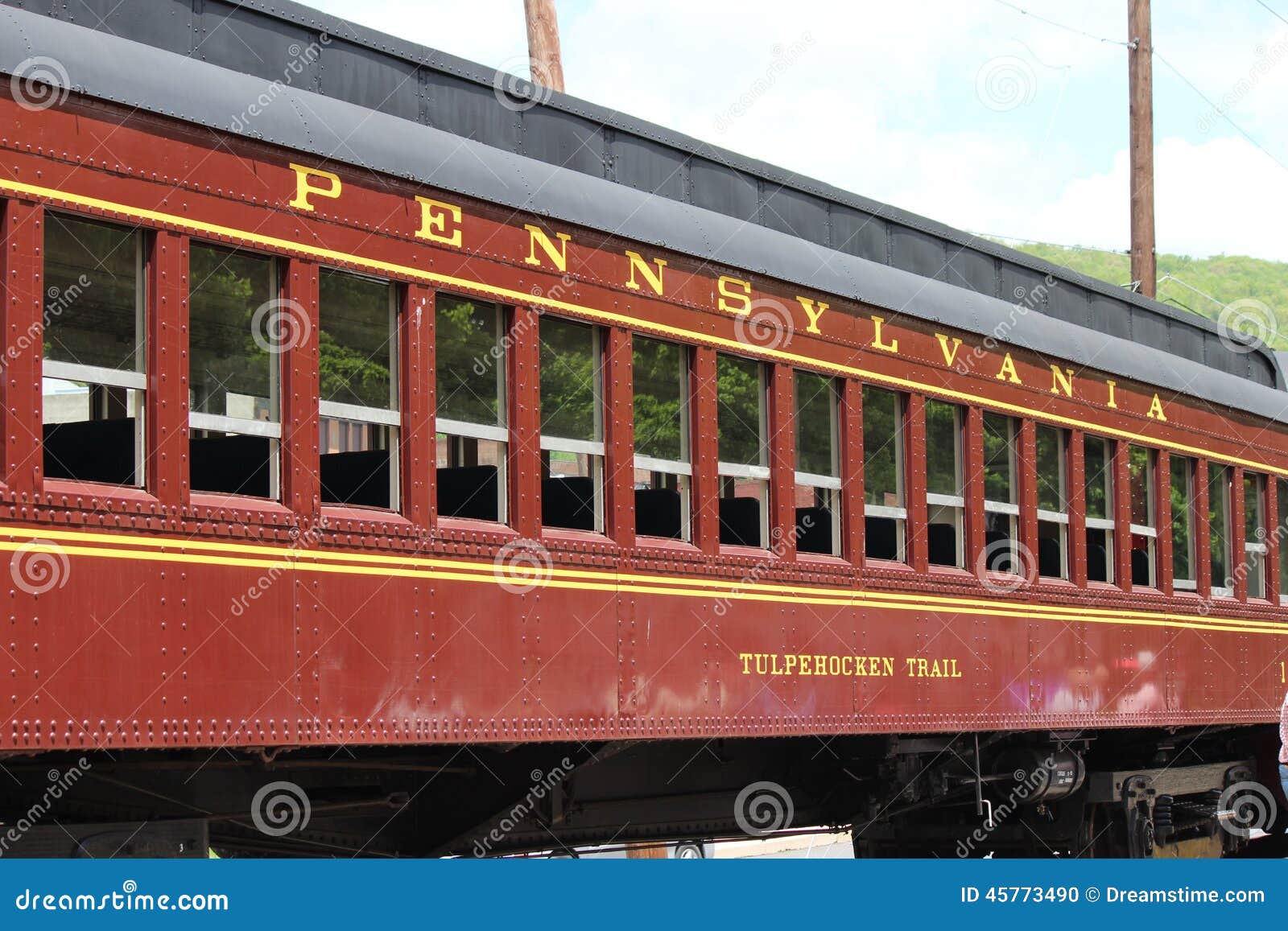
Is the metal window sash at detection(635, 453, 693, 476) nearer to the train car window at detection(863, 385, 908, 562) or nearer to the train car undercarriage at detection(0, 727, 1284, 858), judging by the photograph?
the train car undercarriage at detection(0, 727, 1284, 858)

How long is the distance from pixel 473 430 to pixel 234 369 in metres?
1.21

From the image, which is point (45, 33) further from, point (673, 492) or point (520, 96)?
point (673, 492)

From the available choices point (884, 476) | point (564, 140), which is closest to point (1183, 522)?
point (884, 476)

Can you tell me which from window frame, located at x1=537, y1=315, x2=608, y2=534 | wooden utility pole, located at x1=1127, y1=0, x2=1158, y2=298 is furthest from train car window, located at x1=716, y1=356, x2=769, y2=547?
wooden utility pole, located at x1=1127, y1=0, x2=1158, y2=298

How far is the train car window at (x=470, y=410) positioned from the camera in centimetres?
735

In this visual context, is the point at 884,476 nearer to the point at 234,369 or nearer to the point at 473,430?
the point at 473,430

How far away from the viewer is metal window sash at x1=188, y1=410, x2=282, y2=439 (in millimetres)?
6371

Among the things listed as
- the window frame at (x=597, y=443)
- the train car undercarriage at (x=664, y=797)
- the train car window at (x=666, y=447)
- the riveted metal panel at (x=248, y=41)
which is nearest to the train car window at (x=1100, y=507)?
the train car undercarriage at (x=664, y=797)

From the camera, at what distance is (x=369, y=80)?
7453 millimetres

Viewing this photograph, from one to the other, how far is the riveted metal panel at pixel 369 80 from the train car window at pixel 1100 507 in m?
5.49

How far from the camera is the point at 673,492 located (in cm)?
848

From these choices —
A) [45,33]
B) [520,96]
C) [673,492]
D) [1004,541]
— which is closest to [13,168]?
[45,33]

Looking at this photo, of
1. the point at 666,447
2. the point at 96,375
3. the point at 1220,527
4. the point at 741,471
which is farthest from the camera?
the point at 1220,527

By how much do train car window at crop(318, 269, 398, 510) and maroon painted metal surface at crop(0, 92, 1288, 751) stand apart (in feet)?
0.27
